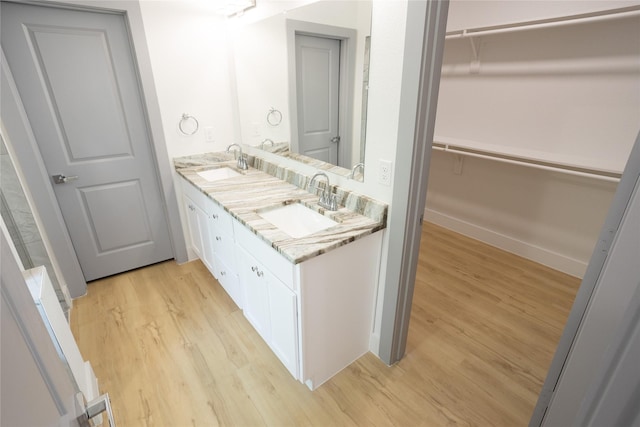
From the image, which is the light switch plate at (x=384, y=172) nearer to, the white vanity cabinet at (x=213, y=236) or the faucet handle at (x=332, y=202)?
the faucet handle at (x=332, y=202)

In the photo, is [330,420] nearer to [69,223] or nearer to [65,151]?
[69,223]

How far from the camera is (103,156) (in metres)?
2.33

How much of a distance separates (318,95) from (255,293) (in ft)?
4.17

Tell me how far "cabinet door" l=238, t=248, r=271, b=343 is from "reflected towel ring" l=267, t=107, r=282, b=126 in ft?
3.33

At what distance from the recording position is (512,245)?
114 inches

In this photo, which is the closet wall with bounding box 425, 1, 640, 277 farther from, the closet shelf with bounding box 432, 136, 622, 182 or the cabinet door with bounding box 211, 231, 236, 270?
the cabinet door with bounding box 211, 231, 236, 270

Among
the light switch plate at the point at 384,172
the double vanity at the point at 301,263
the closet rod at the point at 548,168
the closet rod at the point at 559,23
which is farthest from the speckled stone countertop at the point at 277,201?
the closet rod at the point at 559,23

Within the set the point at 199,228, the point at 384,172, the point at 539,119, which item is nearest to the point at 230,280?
the point at 199,228

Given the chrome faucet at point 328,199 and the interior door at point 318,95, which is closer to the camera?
the chrome faucet at point 328,199

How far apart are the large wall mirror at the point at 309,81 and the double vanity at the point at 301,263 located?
282 millimetres

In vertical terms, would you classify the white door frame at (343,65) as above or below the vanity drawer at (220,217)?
above

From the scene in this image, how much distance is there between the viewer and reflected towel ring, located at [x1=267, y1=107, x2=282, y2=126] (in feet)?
7.38

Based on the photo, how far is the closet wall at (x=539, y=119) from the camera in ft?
6.83

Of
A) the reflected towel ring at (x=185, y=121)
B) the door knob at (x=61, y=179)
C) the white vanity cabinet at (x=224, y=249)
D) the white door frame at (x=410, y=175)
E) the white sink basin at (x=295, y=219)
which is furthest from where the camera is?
the reflected towel ring at (x=185, y=121)
